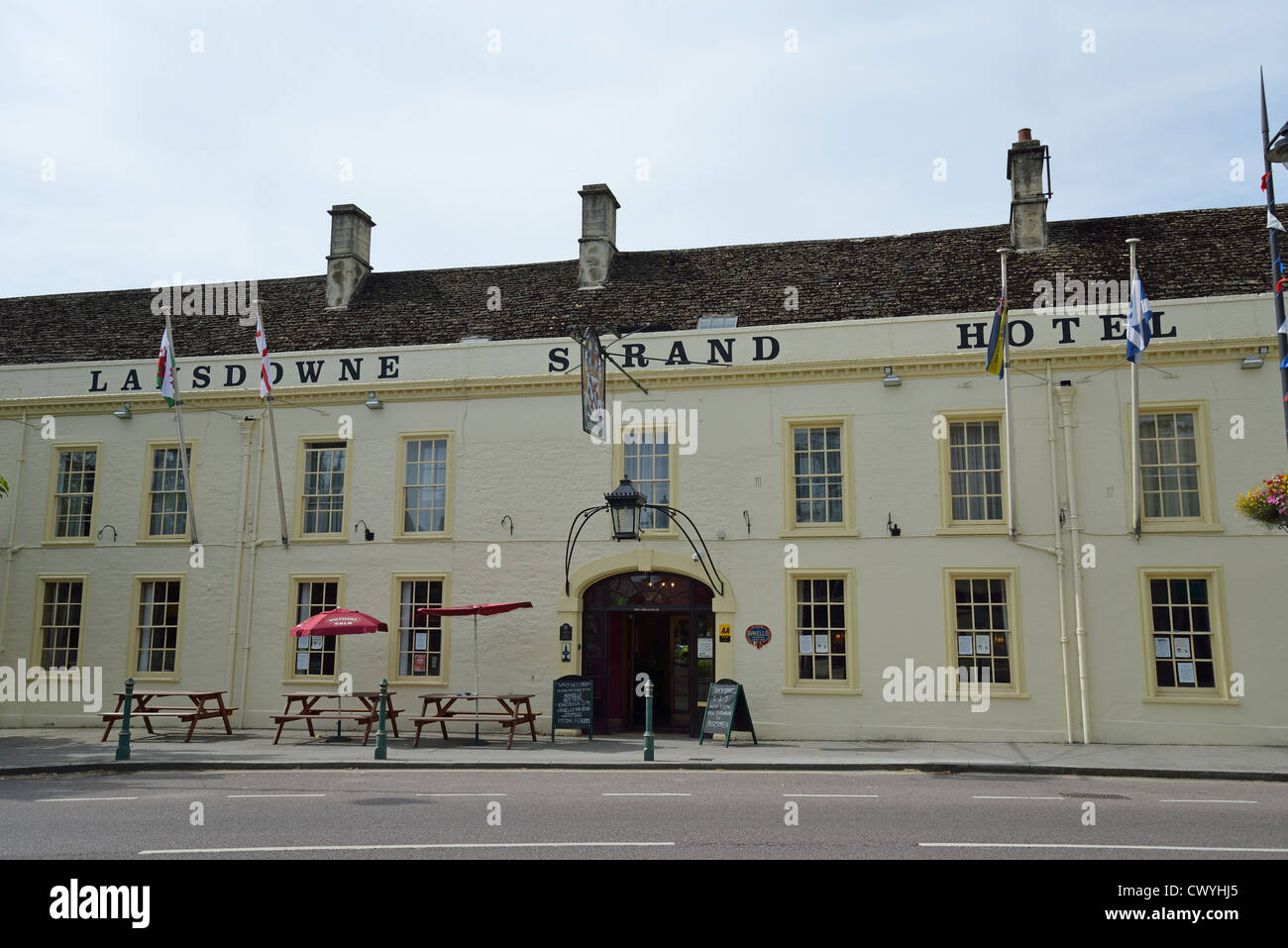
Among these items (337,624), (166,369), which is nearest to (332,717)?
(337,624)

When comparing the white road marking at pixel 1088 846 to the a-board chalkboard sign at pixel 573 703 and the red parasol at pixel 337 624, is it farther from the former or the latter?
the red parasol at pixel 337 624

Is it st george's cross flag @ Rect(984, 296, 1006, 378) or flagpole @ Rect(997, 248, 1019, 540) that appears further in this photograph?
flagpole @ Rect(997, 248, 1019, 540)

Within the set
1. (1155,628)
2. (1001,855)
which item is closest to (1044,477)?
(1155,628)

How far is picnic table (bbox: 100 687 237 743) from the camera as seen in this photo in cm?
1852

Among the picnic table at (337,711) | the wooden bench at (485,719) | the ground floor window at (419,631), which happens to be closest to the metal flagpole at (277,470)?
the ground floor window at (419,631)

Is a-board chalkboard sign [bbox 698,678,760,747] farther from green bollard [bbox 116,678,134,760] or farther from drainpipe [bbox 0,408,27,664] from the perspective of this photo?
drainpipe [bbox 0,408,27,664]

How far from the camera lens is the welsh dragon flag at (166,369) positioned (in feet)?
66.5

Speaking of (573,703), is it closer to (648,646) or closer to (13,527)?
(648,646)

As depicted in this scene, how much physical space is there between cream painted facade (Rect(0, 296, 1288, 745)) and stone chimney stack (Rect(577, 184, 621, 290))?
11.1ft

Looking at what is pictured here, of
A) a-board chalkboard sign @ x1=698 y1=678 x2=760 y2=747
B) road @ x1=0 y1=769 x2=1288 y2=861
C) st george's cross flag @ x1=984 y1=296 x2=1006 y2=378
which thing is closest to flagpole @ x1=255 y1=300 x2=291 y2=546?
road @ x1=0 y1=769 x2=1288 y2=861

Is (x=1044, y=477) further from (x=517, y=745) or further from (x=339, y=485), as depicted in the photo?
(x=339, y=485)

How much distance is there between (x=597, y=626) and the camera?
19.9m

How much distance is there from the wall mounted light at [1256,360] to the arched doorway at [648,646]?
10083 mm

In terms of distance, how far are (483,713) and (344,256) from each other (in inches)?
474
